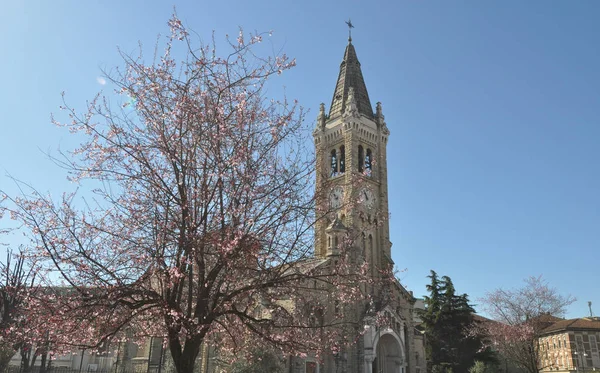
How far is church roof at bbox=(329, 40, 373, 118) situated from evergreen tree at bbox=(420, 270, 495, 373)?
67.7 ft

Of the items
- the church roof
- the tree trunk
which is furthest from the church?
the tree trunk

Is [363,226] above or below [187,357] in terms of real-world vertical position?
above

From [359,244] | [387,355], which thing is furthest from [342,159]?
[387,355]

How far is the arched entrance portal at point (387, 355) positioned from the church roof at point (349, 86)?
2445 cm

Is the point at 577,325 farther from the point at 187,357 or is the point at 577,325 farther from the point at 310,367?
the point at 187,357

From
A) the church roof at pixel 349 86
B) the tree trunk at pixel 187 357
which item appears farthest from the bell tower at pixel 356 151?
the tree trunk at pixel 187 357

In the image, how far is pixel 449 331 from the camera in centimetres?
4497

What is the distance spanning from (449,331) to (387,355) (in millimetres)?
7334

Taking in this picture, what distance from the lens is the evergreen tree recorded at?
43.6m

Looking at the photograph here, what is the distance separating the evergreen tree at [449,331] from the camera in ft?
143

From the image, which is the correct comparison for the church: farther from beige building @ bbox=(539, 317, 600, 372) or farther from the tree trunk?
the tree trunk

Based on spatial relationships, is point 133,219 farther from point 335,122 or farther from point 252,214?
point 335,122

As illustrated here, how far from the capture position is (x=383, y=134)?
51500mm

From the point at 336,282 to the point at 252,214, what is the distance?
281 cm
